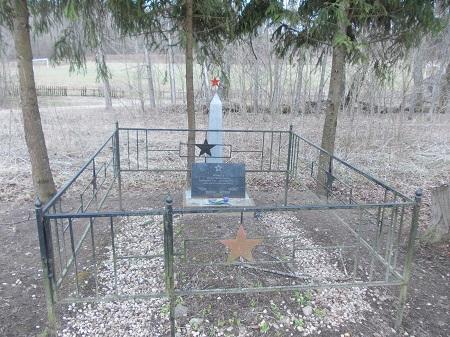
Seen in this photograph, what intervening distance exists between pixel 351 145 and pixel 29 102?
7217 mm

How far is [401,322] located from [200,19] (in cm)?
458

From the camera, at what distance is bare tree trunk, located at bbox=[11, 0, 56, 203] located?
13.7 feet

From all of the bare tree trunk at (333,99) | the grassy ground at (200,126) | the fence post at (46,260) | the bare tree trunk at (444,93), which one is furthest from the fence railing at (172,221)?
the bare tree trunk at (444,93)

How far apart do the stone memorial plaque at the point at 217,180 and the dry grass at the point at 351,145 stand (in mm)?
2650

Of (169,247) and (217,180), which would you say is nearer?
(169,247)

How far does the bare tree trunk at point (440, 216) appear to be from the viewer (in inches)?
159

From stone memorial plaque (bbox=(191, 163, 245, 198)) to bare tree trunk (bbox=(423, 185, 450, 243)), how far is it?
89.7 inches

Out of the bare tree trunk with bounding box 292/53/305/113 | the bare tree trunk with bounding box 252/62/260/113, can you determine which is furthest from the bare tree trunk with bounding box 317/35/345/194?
the bare tree trunk with bounding box 252/62/260/113

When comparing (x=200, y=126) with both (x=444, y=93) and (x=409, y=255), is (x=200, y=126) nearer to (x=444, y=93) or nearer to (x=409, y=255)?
(x=444, y=93)

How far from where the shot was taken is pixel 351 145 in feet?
29.5

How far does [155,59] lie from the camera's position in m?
18.6

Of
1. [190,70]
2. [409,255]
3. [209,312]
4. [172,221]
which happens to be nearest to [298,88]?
[190,70]

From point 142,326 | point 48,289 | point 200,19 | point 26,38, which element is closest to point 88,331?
point 142,326

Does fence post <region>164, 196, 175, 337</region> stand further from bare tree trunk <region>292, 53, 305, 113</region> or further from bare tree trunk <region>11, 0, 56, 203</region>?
bare tree trunk <region>292, 53, 305, 113</region>
